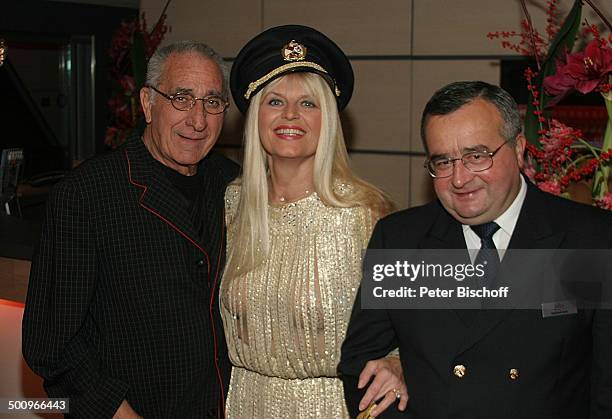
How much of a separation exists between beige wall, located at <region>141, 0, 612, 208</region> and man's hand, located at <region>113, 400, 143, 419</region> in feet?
8.25

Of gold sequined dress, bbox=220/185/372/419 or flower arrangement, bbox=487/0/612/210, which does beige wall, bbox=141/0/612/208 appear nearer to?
flower arrangement, bbox=487/0/612/210

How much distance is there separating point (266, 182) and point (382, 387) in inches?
32.3

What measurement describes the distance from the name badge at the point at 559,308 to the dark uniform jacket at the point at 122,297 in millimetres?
996

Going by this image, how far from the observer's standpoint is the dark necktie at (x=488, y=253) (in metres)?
1.85

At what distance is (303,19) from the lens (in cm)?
486

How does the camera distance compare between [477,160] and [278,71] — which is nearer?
[477,160]

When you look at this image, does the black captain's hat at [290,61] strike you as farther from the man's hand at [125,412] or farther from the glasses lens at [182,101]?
the man's hand at [125,412]

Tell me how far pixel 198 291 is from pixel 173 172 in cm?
39

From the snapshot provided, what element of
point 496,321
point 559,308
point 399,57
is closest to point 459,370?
point 496,321

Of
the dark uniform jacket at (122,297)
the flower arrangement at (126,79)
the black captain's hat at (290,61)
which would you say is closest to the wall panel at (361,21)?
the flower arrangement at (126,79)

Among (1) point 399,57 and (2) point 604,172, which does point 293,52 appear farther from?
(1) point 399,57

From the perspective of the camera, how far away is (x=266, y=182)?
2.46 m

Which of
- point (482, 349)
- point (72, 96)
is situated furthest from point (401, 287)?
point (72, 96)

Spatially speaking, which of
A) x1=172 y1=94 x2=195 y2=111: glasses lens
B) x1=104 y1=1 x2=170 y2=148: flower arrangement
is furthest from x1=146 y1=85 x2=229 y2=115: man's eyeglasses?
x1=104 y1=1 x2=170 y2=148: flower arrangement
